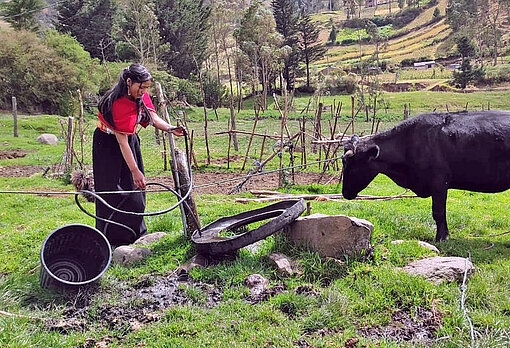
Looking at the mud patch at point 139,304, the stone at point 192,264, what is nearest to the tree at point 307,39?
the stone at point 192,264

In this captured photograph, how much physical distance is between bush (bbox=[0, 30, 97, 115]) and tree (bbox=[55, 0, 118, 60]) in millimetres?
10892

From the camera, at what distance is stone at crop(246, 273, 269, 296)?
4838 mm

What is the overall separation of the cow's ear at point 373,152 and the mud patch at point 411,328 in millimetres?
2592

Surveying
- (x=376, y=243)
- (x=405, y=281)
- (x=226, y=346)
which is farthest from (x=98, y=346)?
(x=376, y=243)

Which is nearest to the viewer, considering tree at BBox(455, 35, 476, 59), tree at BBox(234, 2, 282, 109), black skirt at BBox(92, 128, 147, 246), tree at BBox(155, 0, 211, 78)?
black skirt at BBox(92, 128, 147, 246)

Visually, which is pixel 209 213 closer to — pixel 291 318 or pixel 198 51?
pixel 291 318

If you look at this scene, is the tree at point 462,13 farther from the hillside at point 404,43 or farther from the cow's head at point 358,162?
the cow's head at point 358,162

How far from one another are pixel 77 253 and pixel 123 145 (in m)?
1.44

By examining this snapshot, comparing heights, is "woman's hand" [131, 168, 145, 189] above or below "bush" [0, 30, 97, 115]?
below

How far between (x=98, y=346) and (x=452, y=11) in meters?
85.2

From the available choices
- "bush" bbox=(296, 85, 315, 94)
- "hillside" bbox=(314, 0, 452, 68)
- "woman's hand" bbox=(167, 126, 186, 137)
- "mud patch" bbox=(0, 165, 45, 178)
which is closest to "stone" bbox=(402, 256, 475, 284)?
"woman's hand" bbox=(167, 126, 186, 137)

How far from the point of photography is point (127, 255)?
5656mm

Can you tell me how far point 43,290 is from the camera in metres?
4.78

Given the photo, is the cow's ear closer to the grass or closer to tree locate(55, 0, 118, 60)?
the grass
